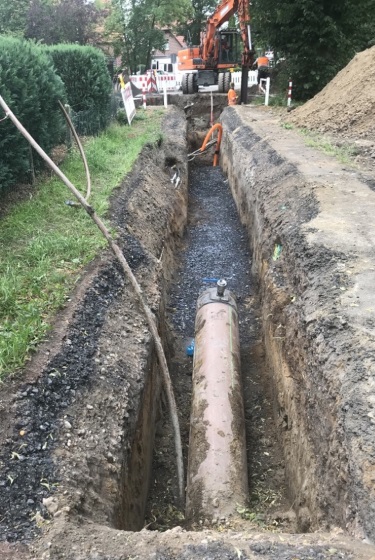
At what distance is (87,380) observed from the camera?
409cm

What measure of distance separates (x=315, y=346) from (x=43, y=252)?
3488 millimetres

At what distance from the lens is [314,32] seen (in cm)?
1534

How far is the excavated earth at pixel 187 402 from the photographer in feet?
9.25

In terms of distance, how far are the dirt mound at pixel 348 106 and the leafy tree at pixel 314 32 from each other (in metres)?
2.02

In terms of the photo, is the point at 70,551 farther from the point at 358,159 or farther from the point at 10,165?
the point at 358,159

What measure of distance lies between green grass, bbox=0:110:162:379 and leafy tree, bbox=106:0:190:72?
91.2 ft

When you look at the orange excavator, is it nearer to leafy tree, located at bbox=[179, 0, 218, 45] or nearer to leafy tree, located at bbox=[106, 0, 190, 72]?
leafy tree, located at bbox=[106, 0, 190, 72]

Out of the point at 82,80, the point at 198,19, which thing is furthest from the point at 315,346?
the point at 198,19

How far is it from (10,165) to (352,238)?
5.17m

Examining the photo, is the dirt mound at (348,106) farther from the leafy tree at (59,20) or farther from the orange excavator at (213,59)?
the leafy tree at (59,20)

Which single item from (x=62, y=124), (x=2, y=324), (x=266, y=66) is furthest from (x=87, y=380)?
(x=266, y=66)

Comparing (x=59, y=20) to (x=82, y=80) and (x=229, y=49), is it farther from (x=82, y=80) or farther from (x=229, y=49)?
(x=82, y=80)

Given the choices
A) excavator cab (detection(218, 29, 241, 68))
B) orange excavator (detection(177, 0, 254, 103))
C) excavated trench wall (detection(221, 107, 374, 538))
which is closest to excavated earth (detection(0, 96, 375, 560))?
excavated trench wall (detection(221, 107, 374, 538))

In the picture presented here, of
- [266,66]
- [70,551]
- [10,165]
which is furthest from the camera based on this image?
[266,66]
